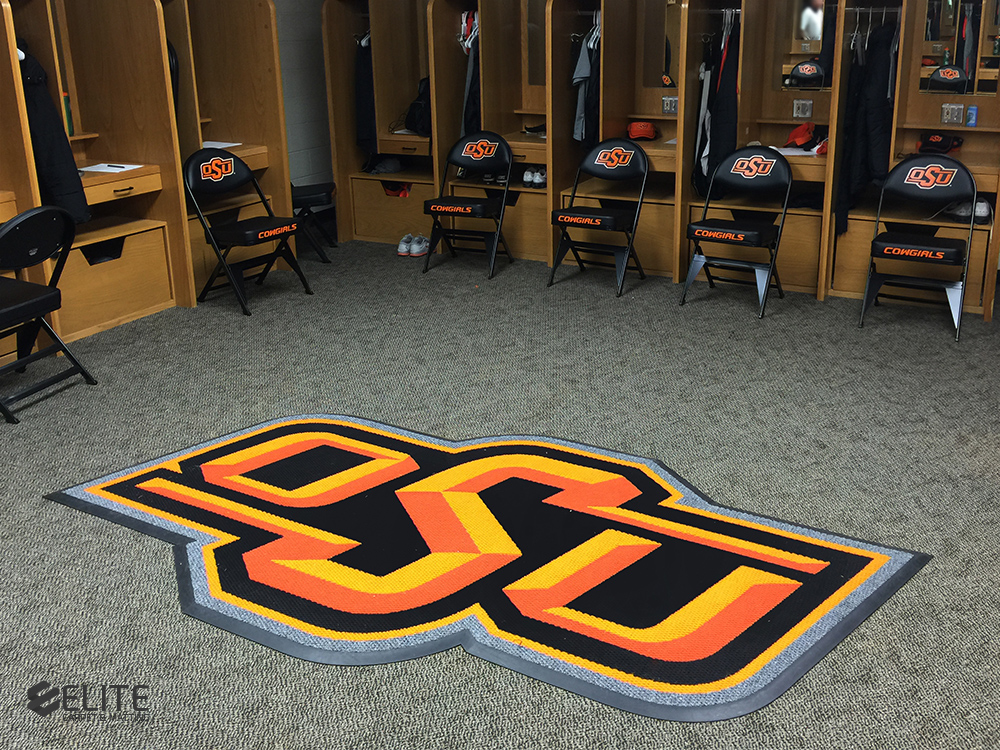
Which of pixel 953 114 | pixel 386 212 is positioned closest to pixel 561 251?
pixel 386 212

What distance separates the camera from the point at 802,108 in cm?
547

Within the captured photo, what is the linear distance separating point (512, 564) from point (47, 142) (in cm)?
302

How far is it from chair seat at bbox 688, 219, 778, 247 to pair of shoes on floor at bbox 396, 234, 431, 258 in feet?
6.05

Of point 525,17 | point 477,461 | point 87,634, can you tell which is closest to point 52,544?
point 87,634

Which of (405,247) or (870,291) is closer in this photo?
(870,291)

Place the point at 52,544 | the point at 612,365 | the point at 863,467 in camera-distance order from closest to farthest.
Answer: the point at 52,544 < the point at 863,467 < the point at 612,365

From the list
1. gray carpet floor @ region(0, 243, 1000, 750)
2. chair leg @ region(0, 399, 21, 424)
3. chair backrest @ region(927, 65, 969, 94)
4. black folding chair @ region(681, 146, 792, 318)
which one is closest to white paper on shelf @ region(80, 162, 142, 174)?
gray carpet floor @ region(0, 243, 1000, 750)

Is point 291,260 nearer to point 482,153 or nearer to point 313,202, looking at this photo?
point 313,202

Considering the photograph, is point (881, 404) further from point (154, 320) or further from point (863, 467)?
point (154, 320)

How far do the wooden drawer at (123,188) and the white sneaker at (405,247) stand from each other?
1.61 metres

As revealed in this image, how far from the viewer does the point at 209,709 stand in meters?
2.19

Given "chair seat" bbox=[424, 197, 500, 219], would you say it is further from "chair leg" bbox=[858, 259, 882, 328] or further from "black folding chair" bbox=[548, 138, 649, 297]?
"chair leg" bbox=[858, 259, 882, 328]

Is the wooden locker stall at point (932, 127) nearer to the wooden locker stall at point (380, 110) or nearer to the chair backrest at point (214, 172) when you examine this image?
the wooden locker stall at point (380, 110)

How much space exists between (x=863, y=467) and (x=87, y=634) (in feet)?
7.76
